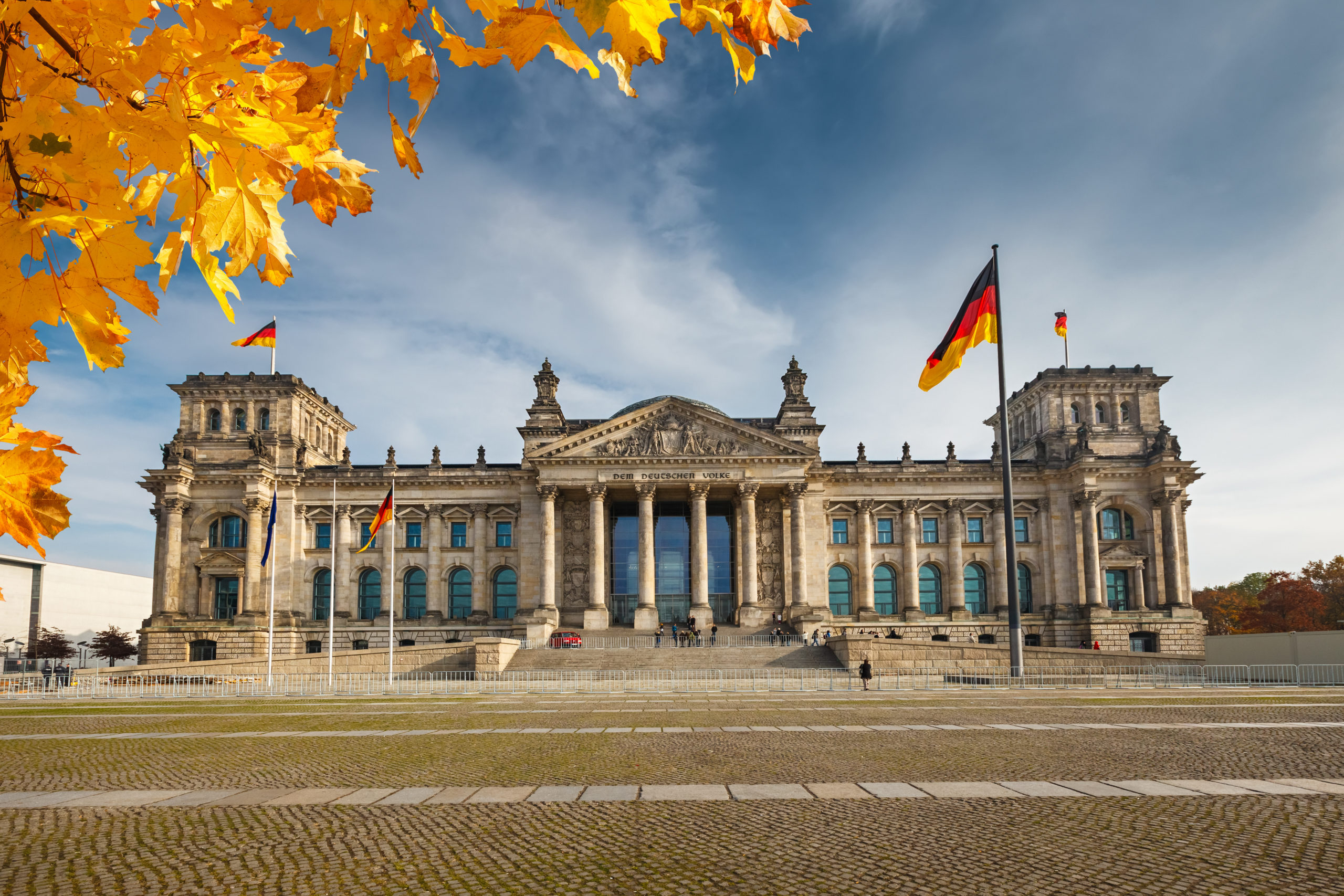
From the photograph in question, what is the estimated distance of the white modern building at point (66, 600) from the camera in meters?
92.4

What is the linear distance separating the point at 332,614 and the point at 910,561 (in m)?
A: 41.9

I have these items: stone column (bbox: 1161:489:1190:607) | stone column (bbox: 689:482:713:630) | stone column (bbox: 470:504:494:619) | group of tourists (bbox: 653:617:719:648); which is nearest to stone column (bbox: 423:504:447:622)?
stone column (bbox: 470:504:494:619)

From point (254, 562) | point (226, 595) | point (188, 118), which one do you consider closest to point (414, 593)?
point (254, 562)

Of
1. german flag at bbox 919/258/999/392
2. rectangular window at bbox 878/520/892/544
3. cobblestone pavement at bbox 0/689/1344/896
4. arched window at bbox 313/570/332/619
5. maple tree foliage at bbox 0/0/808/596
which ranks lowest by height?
cobblestone pavement at bbox 0/689/1344/896

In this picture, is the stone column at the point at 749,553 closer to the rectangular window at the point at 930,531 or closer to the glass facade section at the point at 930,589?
the glass facade section at the point at 930,589

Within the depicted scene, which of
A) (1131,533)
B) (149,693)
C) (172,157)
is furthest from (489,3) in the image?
(1131,533)

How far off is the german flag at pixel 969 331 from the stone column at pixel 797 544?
109ft

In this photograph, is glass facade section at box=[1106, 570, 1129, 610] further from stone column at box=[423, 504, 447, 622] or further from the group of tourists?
stone column at box=[423, 504, 447, 622]

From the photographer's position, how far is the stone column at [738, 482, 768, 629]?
63.9m

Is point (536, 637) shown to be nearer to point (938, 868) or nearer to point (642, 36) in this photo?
point (938, 868)

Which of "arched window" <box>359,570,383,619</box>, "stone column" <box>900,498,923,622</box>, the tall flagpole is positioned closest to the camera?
the tall flagpole

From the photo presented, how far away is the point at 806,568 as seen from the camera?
219ft

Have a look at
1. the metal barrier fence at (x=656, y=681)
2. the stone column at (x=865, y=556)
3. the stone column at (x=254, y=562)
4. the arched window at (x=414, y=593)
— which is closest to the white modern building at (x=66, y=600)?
the stone column at (x=254, y=562)

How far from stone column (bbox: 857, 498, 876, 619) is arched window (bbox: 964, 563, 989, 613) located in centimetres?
757
